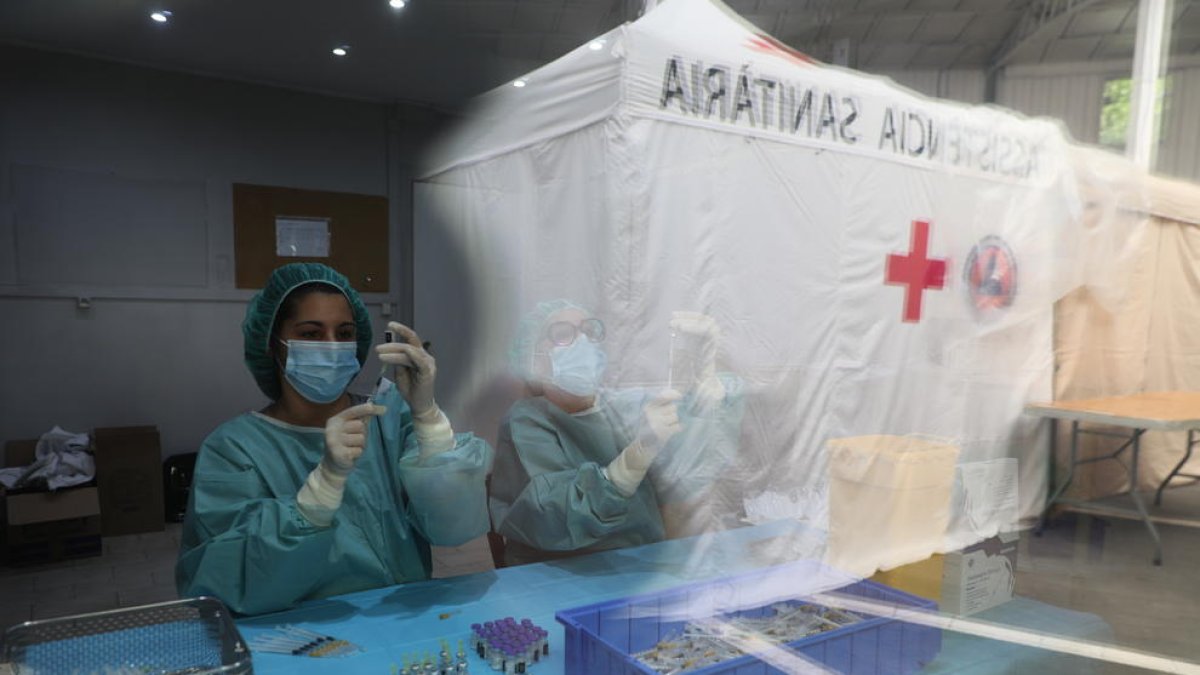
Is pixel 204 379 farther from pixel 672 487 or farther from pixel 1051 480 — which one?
pixel 1051 480

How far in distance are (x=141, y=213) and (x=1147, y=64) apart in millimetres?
2004

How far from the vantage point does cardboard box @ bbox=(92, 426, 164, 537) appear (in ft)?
6.07

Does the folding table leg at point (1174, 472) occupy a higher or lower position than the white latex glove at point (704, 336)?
lower

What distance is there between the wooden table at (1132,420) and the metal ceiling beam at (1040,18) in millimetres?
302

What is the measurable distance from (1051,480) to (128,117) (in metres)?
2.01

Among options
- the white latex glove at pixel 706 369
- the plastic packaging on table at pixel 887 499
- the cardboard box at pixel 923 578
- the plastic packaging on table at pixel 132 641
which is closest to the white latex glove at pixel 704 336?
the white latex glove at pixel 706 369

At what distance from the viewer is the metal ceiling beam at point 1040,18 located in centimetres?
43

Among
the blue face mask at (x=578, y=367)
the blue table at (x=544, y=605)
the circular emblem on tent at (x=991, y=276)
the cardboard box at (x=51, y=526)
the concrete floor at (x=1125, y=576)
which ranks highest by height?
the circular emblem on tent at (x=991, y=276)

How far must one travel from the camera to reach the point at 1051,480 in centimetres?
54

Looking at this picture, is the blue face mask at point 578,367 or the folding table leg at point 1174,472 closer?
the folding table leg at point 1174,472

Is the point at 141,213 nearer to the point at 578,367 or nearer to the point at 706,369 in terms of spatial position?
the point at 578,367

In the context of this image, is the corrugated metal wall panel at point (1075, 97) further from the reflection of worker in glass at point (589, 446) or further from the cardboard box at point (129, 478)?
the cardboard box at point (129, 478)

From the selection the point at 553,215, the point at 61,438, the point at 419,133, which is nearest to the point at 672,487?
the point at 553,215

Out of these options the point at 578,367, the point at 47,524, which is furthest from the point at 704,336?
the point at 47,524
